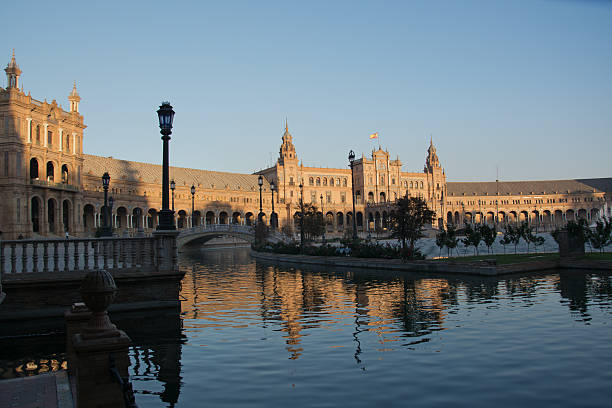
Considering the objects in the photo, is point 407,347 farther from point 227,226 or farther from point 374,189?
point 374,189

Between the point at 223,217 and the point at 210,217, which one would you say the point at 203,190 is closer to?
the point at 210,217

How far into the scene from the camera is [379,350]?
417 inches

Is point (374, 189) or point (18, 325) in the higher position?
point (374, 189)

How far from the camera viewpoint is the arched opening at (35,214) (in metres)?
59.2

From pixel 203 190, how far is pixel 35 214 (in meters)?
46.3

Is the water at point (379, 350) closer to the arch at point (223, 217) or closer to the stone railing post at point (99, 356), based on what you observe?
the stone railing post at point (99, 356)

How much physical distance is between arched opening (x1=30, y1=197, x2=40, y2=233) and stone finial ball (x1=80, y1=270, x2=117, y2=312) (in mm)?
59422

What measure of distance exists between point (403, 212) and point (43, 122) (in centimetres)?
4906

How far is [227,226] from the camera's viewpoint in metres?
64.8

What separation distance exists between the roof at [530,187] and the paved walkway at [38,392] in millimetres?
158655

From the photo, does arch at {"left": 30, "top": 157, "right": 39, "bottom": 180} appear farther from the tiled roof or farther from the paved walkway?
the paved walkway

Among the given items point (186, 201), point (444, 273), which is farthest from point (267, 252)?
point (186, 201)

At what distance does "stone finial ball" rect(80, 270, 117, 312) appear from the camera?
6.42 m

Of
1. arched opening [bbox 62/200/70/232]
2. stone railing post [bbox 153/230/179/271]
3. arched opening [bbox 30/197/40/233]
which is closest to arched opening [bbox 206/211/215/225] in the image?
arched opening [bbox 62/200/70/232]
